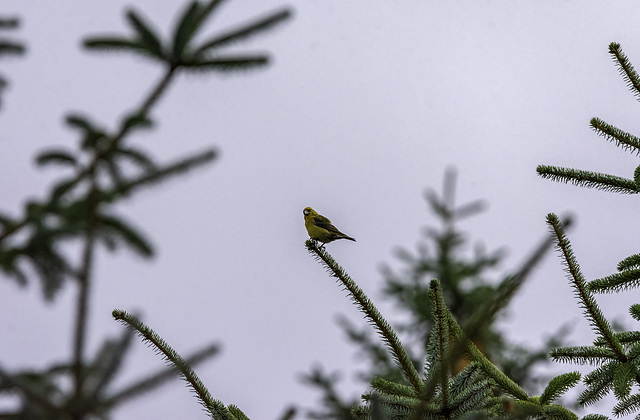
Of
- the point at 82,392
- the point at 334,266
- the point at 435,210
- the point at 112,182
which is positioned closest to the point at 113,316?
the point at 82,392

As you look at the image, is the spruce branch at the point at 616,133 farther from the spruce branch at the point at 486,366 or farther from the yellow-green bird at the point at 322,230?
the yellow-green bird at the point at 322,230

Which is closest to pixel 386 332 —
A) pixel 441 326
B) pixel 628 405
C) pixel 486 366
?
pixel 441 326

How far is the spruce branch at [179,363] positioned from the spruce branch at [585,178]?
232cm

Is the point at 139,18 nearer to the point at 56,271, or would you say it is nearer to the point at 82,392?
the point at 56,271

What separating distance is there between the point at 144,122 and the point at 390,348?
1.87 metres

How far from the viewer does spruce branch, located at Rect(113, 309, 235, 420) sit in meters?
2.54

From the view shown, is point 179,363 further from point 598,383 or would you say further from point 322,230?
point 322,230

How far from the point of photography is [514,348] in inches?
476

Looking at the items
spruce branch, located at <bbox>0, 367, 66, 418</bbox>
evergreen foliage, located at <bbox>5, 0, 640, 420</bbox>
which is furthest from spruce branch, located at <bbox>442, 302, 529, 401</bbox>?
spruce branch, located at <bbox>0, 367, 66, 418</bbox>

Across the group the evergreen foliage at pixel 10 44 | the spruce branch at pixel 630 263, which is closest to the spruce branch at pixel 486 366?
the spruce branch at pixel 630 263

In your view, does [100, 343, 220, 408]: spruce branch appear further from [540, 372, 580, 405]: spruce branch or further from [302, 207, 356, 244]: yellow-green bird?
[302, 207, 356, 244]: yellow-green bird

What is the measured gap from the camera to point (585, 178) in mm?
3795

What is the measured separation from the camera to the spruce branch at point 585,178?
375 cm

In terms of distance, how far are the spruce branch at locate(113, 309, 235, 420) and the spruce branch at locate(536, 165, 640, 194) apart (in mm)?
2317
